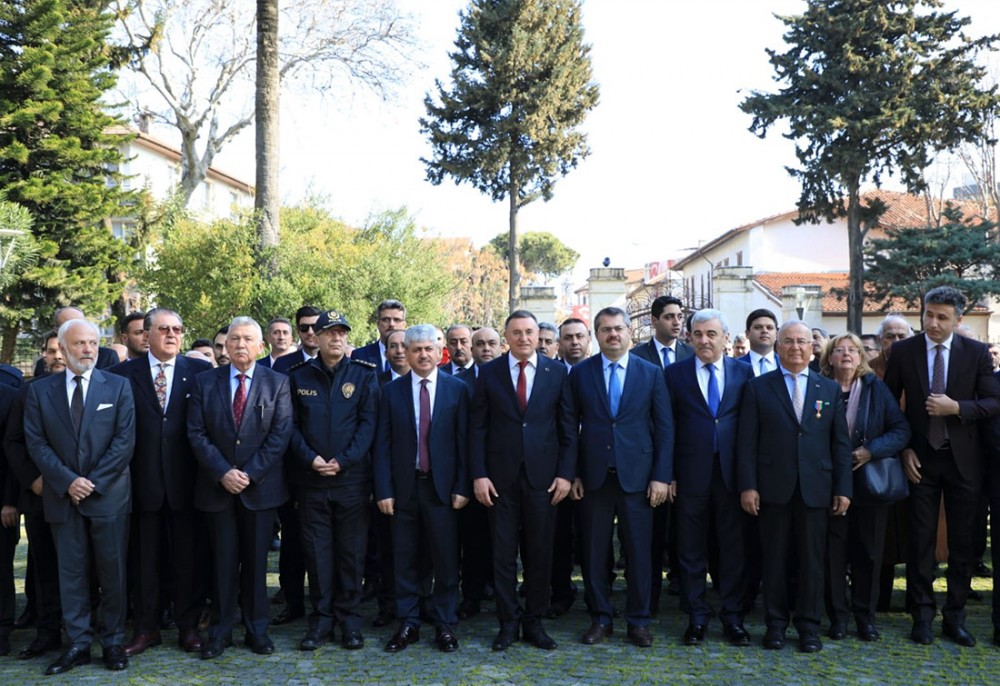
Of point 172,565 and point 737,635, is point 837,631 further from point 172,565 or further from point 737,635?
point 172,565

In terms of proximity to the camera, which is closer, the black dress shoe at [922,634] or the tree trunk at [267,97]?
the black dress shoe at [922,634]

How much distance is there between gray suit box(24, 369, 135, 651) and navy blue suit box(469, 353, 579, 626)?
2.25 meters

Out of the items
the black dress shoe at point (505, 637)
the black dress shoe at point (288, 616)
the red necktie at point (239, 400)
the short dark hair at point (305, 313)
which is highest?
the short dark hair at point (305, 313)

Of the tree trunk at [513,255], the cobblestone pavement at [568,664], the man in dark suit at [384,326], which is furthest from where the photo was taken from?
the tree trunk at [513,255]

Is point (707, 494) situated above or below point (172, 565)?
above

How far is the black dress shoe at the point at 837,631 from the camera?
20.1 feet

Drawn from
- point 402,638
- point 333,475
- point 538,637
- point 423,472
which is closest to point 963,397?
point 538,637

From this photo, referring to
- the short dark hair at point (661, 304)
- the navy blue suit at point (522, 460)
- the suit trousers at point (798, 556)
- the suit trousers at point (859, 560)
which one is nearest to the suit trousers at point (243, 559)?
the navy blue suit at point (522, 460)

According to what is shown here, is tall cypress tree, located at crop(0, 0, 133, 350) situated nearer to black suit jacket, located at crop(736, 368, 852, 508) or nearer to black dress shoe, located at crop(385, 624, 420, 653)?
black dress shoe, located at crop(385, 624, 420, 653)

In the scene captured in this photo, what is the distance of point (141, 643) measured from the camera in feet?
→ 19.6

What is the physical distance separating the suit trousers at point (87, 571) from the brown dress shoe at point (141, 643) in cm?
18

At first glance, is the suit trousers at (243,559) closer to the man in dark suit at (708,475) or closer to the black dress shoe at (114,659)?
the black dress shoe at (114,659)

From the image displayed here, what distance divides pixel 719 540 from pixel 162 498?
3.72 meters

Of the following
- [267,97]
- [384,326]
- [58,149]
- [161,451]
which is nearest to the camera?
[161,451]
